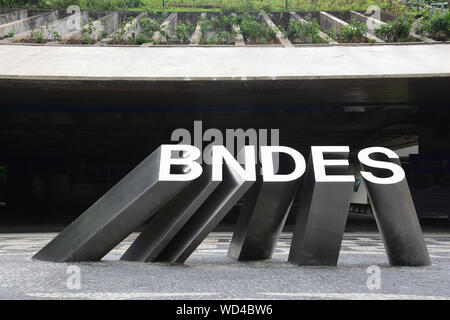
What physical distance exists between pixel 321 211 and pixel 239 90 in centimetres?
1276

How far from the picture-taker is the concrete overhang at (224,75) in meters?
17.6

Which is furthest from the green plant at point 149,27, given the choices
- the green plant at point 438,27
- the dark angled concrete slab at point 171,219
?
the dark angled concrete slab at point 171,219

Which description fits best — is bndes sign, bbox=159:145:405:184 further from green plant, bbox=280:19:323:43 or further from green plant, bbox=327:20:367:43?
green plant, bbox=280:19:323:43

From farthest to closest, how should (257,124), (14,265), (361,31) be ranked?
(257,124) → (361,31) → (14,265)

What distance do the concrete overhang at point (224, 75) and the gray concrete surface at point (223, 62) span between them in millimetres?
27

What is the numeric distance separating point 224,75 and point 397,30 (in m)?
10.4

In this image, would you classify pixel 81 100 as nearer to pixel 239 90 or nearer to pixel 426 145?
pixel 239 90

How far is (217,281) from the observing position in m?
6.79

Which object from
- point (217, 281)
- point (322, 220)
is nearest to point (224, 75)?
point (322, 220)

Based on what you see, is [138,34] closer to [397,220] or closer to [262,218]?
[262,218]

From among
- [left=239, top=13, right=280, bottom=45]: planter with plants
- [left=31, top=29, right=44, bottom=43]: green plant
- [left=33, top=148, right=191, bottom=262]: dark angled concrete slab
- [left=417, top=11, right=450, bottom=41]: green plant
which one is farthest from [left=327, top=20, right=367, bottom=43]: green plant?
[left=33, top=148, right=191, bottom=262]: dark angled concrete slab

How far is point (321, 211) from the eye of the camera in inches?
301
